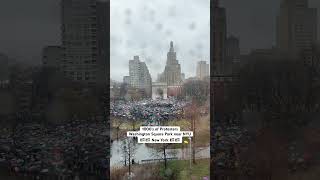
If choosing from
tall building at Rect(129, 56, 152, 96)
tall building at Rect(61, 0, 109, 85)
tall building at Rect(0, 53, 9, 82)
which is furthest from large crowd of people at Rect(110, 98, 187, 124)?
tall building at Rect(0, 53, 9, 82)

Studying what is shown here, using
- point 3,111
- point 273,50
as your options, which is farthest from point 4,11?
point 273,50

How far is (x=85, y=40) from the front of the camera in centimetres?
423

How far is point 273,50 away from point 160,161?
4.70 ft

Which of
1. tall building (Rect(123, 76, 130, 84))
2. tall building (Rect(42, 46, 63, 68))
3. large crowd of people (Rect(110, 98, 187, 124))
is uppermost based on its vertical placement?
tall building (Rect(42, 46, 63, 68))

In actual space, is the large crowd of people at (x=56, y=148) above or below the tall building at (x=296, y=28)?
below

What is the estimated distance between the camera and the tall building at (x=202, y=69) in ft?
13.7

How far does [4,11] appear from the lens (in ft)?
13.8

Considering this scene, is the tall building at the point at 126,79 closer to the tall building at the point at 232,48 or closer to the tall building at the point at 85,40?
the tall building at the point at 85,40

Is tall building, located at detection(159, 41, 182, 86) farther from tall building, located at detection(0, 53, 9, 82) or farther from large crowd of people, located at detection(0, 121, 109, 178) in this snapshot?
tall building, located at detection(0, 53, 9, 82)

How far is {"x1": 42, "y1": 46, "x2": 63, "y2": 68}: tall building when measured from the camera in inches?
164

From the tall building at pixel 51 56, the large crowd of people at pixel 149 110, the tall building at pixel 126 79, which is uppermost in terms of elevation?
the tall building at pixel 51 56

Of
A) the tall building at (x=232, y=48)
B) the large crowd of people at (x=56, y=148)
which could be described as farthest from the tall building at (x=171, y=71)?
the large crowd of people at (x=56, y=148)

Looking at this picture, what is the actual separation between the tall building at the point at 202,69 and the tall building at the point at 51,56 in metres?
1.26

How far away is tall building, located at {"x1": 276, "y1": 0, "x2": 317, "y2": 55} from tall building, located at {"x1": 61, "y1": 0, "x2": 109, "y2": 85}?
157 centimetres
